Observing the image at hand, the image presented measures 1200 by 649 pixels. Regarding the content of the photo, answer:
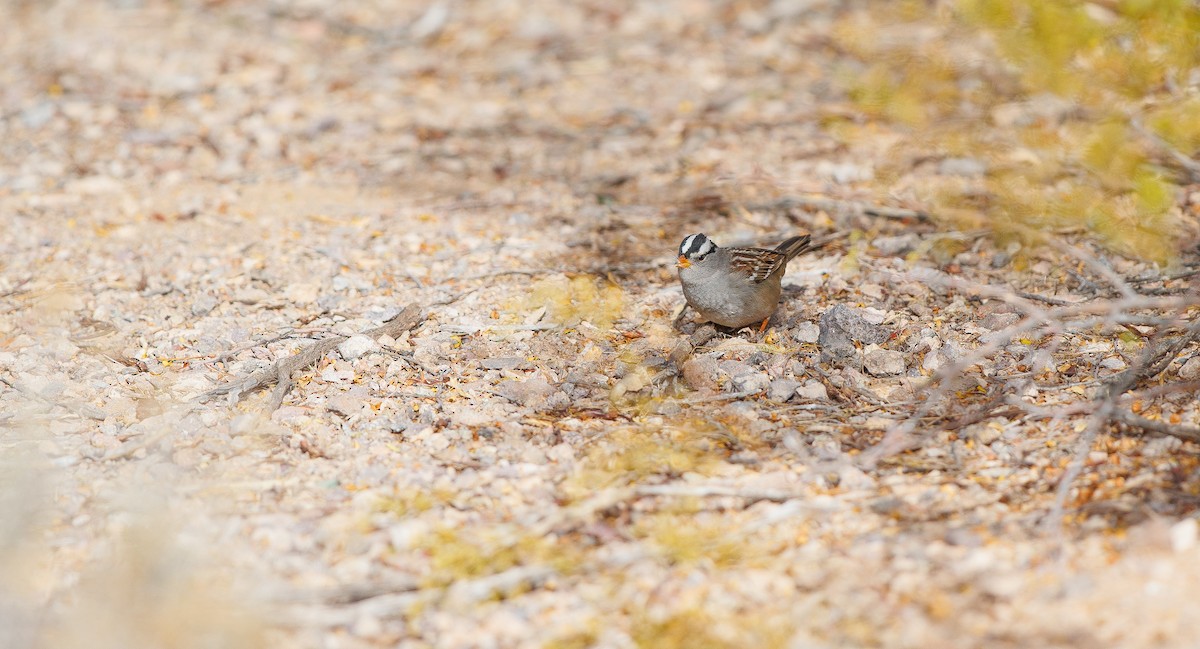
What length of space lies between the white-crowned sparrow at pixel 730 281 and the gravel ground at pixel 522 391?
0.51 ft

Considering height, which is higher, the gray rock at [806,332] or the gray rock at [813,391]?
the gray rock at [813,391]

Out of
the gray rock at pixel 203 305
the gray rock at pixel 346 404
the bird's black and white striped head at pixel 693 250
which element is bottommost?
the gray rock at pixel 346 404

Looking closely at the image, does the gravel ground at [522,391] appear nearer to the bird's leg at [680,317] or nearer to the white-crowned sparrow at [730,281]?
the bird's leg at [680,317]

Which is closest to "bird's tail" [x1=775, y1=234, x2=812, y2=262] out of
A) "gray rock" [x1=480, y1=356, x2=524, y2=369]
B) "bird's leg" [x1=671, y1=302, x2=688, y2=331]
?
"bird's leg" [x1=671, y1=302, x2=688, y2=331]

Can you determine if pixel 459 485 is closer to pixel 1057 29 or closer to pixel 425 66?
pixel 1057 29

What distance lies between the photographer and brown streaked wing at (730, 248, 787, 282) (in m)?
4.88

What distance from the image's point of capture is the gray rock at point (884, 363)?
4.57 metres

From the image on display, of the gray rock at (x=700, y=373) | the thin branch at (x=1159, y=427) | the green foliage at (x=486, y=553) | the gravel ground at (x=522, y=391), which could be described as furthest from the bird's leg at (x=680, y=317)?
the thin branch at (x=1159, y=427)

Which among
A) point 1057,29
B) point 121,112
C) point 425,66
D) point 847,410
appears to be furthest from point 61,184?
point 1057,29

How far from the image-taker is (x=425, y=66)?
842 centimetres

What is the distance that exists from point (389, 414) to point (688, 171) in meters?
3.14

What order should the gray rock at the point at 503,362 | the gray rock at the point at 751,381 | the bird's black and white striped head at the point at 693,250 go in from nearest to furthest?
the gray rock at the point at 751,381, the gray rock at the point at 503,362, the bird's black and white striped head at the point at 693,250

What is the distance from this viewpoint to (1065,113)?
7059 mm

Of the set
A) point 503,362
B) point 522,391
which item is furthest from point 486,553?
point 503,362
